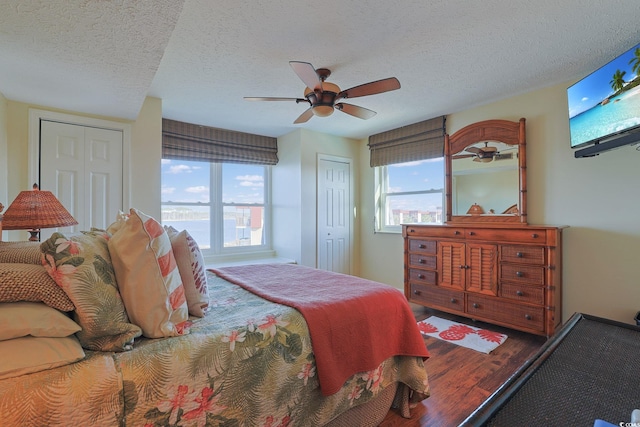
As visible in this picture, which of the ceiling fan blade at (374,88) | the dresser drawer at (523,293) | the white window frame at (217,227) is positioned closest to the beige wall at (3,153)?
the white window frame at (217,227)

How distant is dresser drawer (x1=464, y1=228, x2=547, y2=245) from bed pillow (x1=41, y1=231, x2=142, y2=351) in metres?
2.98

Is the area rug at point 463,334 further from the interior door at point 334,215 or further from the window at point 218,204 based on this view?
the window at point 218,204

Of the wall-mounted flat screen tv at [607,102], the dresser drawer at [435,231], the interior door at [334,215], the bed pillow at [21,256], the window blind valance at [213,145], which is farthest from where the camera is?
the interior door at [334,215]

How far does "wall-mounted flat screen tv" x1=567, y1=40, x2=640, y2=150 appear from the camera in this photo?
1810 mm

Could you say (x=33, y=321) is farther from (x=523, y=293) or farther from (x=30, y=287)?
(x=523, y=293)

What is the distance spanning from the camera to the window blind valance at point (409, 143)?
3.66 metres

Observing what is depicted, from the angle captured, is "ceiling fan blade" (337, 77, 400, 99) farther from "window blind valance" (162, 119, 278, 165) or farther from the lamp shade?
"window blind valance" (162, 119, 278, 165)

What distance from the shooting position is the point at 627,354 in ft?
3.06

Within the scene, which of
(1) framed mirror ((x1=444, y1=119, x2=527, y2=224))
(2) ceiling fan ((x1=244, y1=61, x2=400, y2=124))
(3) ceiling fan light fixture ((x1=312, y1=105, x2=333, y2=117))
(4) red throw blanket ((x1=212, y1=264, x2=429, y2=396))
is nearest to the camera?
(4) red throw blanket ((x1=212, y1=264, x2=429, y2=396))

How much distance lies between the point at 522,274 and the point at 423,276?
1.00 meters

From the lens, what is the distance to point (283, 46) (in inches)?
82.5

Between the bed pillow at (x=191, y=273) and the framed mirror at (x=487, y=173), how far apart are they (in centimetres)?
298

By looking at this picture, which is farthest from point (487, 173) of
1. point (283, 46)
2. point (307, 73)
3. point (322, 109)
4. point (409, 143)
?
point (283, 46)

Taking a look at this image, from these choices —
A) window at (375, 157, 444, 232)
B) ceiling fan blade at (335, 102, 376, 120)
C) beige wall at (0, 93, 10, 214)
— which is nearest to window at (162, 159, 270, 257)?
beige wall at (0, 93, 10, 214)
